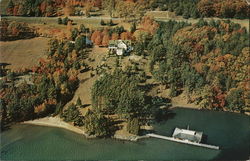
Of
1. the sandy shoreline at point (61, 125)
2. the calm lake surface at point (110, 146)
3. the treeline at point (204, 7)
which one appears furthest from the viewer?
the treeline at point (204, 7)

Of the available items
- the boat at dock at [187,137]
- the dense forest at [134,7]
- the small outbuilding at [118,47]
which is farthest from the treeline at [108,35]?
the boat at dock at [187,137]

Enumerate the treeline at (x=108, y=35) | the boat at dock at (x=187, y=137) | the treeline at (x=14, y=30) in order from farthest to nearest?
the treeline at (x=108, y=35), the treeline at (x=14, y=30), the boat at dock at (x=187, y=137)

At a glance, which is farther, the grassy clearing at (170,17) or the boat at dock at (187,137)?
the grassy clearing at (170,17)

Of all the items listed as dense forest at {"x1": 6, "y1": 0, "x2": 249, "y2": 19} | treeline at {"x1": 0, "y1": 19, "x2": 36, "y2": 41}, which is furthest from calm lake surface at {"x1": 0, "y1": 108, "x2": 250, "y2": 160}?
dense forest at {"x1": 6, "y1": 0, "x2": 249, "y2": 19}

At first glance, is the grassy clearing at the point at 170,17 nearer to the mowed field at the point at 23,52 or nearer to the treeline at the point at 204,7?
the treeline at the point at 204,7

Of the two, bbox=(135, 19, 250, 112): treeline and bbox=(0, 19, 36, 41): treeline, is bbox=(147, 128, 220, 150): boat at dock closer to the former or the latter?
bbox=(135, 19, 250, 112): treeline

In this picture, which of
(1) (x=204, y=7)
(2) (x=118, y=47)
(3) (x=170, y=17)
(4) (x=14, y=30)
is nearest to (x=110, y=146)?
(2) (x=118, y=47)
